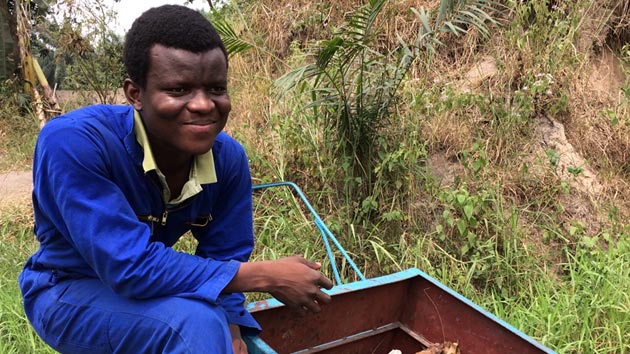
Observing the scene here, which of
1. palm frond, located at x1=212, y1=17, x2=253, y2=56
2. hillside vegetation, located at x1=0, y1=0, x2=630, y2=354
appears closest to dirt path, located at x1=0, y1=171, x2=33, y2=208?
hillside vegetation, located at x1=0, y1=0, x2=630, y2=354

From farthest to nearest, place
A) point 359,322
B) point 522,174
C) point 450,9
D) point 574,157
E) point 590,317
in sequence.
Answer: point 574,157 < point 522,174 < point 450,9 < point 590,317 < point 359,322

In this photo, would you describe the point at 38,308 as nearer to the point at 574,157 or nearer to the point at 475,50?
the point at 574,157

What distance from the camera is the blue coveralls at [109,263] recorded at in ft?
4.38

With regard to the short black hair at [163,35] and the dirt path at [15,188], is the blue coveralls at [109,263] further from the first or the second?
the dirt path at [15,188]

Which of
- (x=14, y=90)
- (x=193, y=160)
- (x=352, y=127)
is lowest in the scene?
(x=14, y=90)

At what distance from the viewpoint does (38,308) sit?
1551mm

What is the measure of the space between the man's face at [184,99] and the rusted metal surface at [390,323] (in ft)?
2.30

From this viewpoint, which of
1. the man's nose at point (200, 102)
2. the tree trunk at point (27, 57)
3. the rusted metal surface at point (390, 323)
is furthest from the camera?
the tree trunk at point (27, 57)

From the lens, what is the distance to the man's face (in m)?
1.41

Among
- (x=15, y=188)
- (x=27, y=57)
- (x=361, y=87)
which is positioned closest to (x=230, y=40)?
(x=361, y=87)

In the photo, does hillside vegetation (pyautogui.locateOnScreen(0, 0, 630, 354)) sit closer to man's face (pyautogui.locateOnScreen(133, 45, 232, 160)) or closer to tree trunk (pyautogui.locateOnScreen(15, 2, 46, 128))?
man's face (pyautogui.locateOnScreen(133, 45, 232, 160))

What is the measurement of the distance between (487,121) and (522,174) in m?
0.57

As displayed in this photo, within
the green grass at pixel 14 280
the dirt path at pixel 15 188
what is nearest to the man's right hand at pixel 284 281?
the green grass at pixel 14 280

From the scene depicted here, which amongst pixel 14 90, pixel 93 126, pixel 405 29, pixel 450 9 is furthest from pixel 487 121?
pixel 14 90
